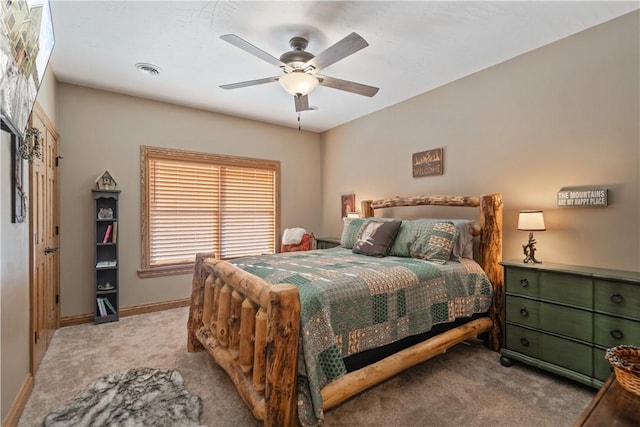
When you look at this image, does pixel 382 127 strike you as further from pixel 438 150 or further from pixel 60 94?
pixel 60 94

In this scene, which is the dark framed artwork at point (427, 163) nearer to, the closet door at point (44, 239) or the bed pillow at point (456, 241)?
the bed pillow at point (456, 241)

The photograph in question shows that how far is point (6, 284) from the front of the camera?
1768 mm

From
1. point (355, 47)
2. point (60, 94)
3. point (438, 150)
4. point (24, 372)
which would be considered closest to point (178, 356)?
point (24, 372)

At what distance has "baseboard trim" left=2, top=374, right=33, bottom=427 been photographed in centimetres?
177

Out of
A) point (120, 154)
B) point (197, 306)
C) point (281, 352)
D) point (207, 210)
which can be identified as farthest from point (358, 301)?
point (120, 154)

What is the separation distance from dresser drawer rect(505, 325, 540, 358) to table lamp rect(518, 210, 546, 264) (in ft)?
1.90

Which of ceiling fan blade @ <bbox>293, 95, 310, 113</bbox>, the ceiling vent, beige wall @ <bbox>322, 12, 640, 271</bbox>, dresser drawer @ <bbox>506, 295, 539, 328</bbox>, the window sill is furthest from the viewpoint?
the window sill

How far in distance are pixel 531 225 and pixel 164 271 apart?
4178 millimetres

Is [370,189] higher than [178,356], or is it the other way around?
[370,189]

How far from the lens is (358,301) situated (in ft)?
6.39

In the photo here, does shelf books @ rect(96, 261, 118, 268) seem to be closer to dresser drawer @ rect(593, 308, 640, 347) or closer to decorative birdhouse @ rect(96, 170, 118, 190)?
decorative birdhouse @ rect(96, 170, 118, 190)

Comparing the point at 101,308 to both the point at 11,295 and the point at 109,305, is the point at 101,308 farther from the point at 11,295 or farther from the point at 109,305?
the point at 11,295

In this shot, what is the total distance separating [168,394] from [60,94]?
11.4 feet

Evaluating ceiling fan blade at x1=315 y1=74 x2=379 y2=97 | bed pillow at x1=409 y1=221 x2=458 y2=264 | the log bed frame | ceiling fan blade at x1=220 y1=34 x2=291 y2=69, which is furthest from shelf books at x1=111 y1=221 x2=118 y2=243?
bed pillow at x1=409 y1=221 x2=458 y2=264
